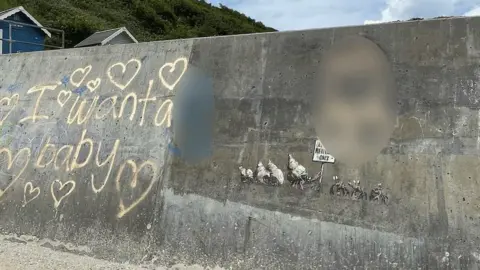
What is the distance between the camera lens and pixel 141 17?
56469mm

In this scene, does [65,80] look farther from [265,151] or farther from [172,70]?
[265,151]

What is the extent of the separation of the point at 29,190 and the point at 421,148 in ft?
18.6

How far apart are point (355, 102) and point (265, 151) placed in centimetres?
115

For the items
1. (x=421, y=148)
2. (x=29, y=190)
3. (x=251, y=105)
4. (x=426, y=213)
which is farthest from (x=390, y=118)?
(x=29, y=190)

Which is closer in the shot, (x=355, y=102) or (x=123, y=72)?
(x=355, y=102)

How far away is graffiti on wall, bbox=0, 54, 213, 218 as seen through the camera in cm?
643

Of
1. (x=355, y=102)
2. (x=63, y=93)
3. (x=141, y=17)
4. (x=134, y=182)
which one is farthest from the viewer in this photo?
(x=141, y=17)

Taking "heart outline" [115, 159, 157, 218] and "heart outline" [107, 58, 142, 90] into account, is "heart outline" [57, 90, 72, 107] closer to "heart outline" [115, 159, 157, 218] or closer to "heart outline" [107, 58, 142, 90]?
"heart outline" [107, 58, 142, 90]

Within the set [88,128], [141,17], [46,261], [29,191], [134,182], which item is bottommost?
[46,261]

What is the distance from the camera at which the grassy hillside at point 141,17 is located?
40469mm

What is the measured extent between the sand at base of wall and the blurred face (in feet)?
6.93

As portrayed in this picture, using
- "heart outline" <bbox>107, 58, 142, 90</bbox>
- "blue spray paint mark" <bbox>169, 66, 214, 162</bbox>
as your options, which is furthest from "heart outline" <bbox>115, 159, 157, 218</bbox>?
"heart outline" <bbox>107, 58, 142, 90</bbox>

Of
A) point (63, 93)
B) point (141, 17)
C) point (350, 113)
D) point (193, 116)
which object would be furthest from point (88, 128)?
point (141, 17)

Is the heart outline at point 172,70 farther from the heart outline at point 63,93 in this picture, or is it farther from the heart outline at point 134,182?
the heart outline at point 63,93
